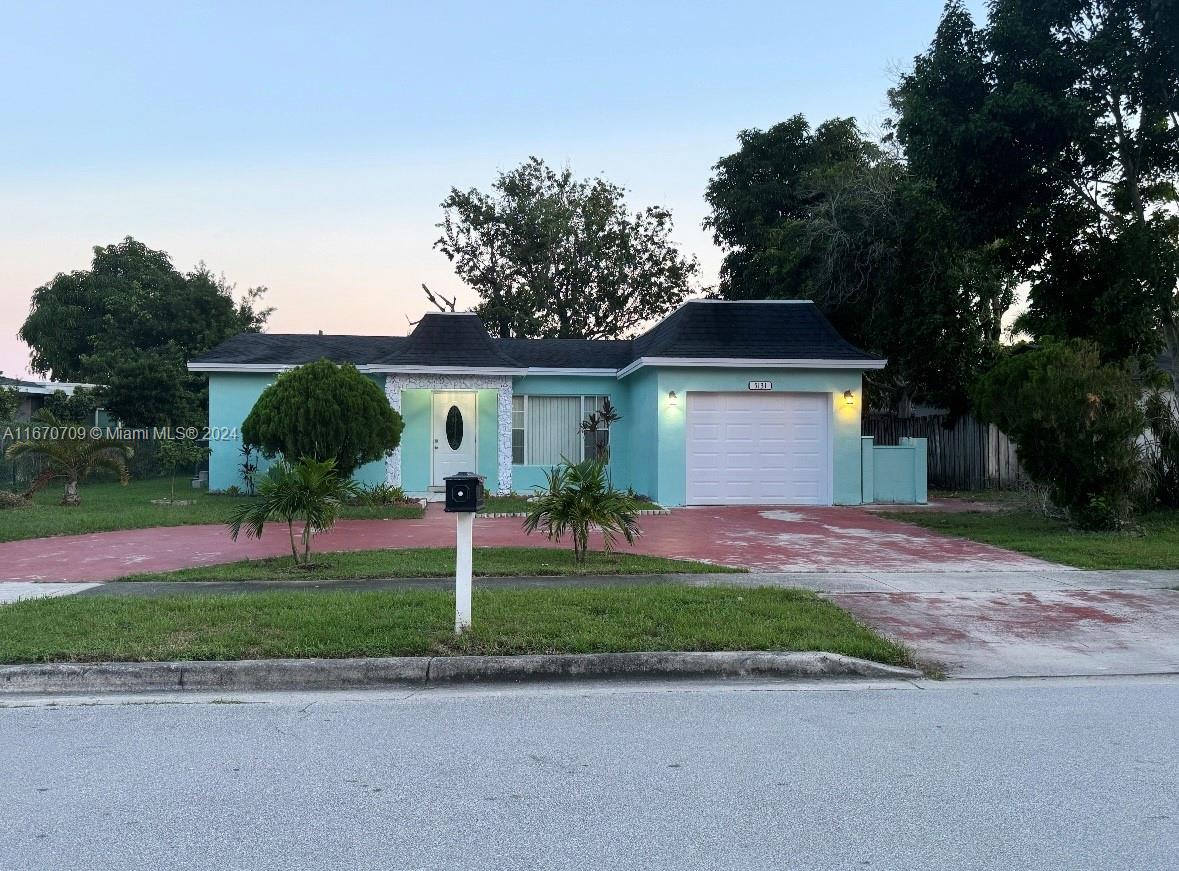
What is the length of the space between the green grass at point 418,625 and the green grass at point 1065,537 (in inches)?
198

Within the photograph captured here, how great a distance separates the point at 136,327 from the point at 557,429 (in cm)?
2178

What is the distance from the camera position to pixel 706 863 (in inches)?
148

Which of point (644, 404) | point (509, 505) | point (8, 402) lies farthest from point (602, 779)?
point (8, 402)

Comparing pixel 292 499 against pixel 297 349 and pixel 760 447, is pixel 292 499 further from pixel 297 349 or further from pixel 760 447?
pixel 297 349

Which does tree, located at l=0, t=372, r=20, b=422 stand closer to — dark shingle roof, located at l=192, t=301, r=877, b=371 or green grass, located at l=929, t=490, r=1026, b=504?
dark shingle roof, located at l=192, t=301, r=877, b=371

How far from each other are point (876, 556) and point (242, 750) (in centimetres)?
903

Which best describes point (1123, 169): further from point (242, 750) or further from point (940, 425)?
point (242, 750)

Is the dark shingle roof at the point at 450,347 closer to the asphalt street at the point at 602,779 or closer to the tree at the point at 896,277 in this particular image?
the tree at the point at 896,277

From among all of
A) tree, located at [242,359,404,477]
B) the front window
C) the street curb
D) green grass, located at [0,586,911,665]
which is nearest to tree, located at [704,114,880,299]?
the front window

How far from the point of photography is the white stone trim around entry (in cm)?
2030

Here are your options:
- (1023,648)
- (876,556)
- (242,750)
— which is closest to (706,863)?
(242,750)

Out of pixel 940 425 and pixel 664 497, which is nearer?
pixel 664 497

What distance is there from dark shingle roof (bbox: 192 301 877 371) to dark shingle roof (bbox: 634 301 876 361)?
0.07 ft

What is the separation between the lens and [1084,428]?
1354 cm
